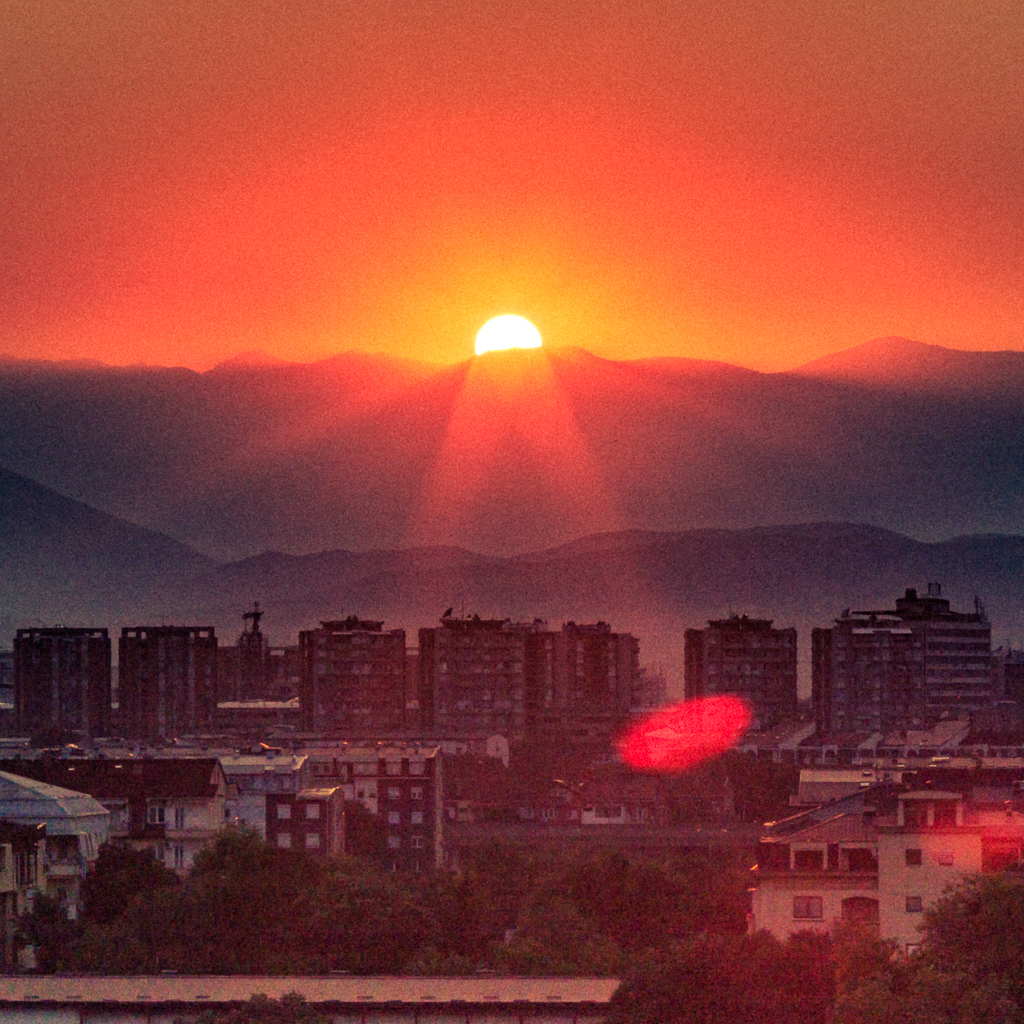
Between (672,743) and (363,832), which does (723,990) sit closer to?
(363,832)

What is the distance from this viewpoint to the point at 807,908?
2035 inches

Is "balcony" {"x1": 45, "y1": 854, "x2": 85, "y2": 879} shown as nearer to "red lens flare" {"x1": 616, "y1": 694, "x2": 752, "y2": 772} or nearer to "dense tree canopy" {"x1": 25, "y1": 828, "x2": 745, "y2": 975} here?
"dense tree canopy" {"x1": 25, "y1": 828, "x2": 745, "y2": 975}

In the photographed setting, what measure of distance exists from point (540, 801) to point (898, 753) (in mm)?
18857

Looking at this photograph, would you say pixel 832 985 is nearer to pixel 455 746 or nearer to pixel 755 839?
pixel 755 839

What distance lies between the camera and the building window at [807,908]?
168 ft

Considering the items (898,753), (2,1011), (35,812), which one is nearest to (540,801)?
(898,753)

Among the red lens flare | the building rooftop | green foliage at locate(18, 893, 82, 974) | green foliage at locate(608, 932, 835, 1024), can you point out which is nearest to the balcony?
the building rooftop

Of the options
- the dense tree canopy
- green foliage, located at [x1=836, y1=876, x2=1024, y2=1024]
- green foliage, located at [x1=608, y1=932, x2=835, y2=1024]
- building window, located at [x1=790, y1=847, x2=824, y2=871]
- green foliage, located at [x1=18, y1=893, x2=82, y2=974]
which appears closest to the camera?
green foliage, located at [x1=836, y1=876, x2=1024, y2=1024]

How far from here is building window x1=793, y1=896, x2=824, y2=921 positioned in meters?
51.3

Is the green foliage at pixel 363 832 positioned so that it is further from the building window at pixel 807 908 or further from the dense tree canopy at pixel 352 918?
the building window at pixel 807 908

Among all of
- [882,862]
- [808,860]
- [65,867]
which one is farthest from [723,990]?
[65,867]

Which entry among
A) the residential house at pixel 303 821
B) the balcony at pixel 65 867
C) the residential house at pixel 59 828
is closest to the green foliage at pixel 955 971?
the residential house at pixel 59 828

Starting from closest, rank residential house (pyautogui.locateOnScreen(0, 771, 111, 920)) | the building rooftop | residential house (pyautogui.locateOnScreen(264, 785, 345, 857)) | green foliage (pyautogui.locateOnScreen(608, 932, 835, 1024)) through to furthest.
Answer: green foliage (pyautogui.locateOnScreen(608, 932, 835, 1024)) < residential house (pyautogui.locateOnScreen(0, 771, 111, 920)) < the building rooftop < residential house (pyautogui.locateOnScreen(264, 785, 345, 857))

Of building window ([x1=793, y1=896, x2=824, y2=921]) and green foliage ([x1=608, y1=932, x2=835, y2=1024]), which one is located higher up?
building window ([x1=793, y1=896, x2=824, y2=921])
